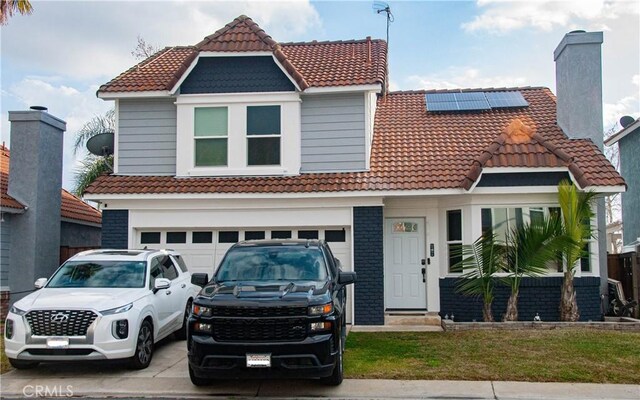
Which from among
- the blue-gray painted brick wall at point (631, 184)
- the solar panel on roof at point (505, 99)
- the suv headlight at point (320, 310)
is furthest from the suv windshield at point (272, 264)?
the blue-gray painted brick wall at point (631, 184)

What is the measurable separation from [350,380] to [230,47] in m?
8.67

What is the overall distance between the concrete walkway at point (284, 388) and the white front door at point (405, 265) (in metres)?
5.61

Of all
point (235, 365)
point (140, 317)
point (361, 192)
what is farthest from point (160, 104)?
point (235, 365)

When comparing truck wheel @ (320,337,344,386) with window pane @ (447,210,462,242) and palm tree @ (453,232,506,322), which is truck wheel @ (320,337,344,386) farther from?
window pane @ (447,210,462,242)

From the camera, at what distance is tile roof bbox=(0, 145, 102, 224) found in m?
14.4

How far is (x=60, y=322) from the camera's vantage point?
7957 mm

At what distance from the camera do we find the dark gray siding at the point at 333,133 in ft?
43.6

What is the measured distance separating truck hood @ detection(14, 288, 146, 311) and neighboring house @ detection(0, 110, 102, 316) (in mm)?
6355

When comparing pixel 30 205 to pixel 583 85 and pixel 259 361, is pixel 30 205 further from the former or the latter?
pixel 583 85

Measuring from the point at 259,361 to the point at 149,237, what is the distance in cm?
754

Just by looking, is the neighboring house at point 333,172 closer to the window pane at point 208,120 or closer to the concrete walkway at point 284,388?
the window pane at point 208,120

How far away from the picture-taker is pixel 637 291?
1338 centimetres

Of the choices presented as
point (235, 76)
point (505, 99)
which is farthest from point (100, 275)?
point (505, 99)

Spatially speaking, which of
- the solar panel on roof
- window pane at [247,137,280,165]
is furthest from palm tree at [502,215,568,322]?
window pane at [247,137,280,165]
